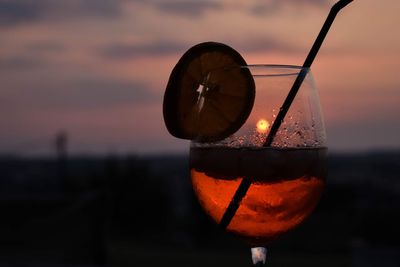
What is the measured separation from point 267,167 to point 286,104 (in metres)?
0.15

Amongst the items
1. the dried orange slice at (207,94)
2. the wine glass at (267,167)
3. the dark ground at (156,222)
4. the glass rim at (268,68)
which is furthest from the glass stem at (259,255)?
the dark ground at (156,222)

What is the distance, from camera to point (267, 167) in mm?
1495

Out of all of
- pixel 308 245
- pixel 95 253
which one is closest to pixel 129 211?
pixel 308 245

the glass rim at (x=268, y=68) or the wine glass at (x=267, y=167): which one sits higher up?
the glass rim at (x=268, y=68)

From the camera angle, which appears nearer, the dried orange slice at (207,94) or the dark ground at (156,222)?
the dried orange slice at (207,94)

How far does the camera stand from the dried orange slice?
1.56 m

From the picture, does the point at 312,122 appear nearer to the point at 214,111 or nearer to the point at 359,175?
the point at 214,111

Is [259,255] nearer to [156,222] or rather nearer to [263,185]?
[263,185]

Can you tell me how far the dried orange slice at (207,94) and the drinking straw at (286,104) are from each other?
0.09 meters

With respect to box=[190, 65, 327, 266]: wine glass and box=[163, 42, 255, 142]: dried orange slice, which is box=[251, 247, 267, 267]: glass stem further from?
box=[163, 42, 255, 142]: dried orange slice

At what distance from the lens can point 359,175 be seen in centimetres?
3456

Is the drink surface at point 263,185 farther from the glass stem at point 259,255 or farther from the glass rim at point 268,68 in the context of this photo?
the glass rim at point 268,68

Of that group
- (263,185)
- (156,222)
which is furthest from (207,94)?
(156,222)

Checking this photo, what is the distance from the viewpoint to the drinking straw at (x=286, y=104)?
1.45 meters
